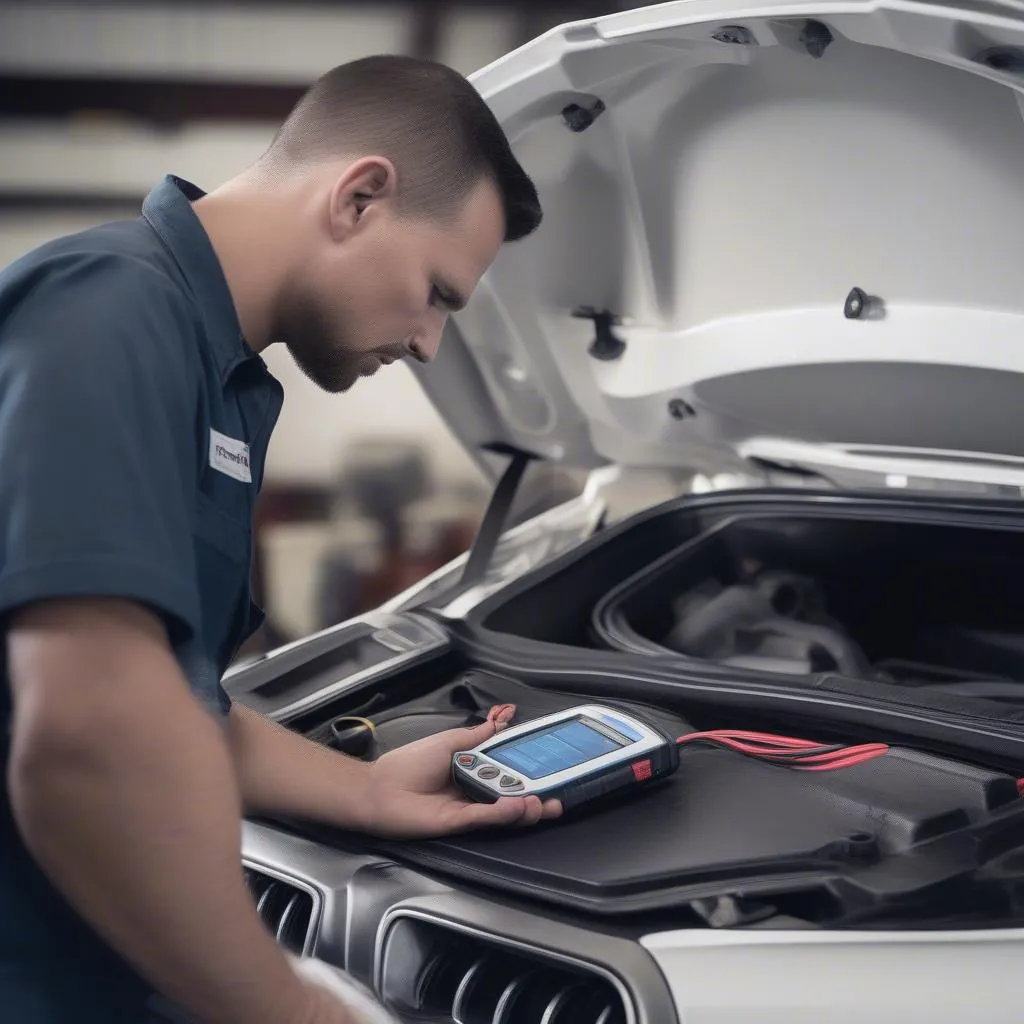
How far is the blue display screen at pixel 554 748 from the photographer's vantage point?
3.42ft

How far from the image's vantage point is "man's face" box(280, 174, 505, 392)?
0.90 metres

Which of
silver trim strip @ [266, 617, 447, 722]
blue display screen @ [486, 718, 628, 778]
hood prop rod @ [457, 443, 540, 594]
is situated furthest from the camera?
hood prop rod @ [457, 443, 540, 594]

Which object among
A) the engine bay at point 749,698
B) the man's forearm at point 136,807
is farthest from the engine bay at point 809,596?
the man's forearm at point 136,807

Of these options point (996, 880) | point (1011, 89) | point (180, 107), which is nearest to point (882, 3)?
point (1011, 89)

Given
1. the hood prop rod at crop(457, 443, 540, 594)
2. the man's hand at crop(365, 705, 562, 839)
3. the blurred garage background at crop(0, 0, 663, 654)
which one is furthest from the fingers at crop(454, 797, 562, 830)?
the blurred garage background at crop(0, 0, 663, 654)

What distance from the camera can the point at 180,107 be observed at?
3510mm

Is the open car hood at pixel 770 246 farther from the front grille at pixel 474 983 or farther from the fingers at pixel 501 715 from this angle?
the front grille at pixel 474 983

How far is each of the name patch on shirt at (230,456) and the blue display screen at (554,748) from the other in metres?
0.36

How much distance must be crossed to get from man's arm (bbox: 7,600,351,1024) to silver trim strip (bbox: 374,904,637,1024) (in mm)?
217

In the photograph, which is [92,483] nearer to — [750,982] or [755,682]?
[750,982]

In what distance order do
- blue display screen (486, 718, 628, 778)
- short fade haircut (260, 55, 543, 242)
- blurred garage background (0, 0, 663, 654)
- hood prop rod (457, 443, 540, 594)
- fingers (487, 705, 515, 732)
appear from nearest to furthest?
short fade haircut (260, 55, 543, 242) → blue display screen (486, 718, 628, 778) → fingers (487, 705, 515, 732) → hood prop rod (457, 443, 540, 594) → blurred garage background (0, 0, 663, 654)

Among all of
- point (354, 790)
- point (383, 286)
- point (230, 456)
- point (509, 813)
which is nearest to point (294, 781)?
point (354, 790)

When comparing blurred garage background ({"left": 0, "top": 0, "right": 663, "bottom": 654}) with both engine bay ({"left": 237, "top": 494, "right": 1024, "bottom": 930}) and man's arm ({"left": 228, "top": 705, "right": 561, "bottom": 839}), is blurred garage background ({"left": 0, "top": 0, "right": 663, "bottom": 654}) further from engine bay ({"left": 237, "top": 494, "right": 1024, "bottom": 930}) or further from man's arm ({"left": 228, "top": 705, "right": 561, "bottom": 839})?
man's arm ({"left": 228, "top": 705, "right": 561, "bottom": 839})

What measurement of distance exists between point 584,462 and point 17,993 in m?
1.28
